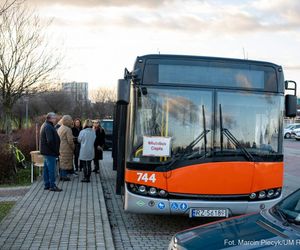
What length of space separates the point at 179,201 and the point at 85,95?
6135 centimetres

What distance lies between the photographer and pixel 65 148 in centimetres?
1319

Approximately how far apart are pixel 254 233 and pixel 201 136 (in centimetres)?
376

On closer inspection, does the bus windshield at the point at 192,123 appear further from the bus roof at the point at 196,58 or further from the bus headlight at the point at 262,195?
the bus headlight at the point at 262,195

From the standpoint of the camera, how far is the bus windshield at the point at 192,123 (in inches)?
302

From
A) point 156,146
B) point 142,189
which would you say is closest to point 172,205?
point 142,189

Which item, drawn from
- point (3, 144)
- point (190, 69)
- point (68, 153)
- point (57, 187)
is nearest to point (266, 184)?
point (190, 69)

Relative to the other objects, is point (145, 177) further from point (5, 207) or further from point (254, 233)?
point (254, 233)

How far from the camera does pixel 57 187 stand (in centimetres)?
1157

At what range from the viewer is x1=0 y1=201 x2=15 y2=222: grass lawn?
29.0 ft

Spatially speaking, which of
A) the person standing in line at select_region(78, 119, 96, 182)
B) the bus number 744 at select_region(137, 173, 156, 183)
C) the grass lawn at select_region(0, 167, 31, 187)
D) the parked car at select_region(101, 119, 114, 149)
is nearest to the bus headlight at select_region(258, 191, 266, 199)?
the bus number 744 at select_region(137, 173, 156, 183)

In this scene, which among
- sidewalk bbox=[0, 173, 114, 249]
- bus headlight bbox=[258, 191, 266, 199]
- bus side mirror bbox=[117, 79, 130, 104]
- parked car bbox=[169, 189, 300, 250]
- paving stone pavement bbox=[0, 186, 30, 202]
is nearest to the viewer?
parked car bbox=[169, 189, 300, 250]

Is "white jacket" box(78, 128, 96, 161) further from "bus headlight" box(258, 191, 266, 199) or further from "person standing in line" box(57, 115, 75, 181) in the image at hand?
"bus headlight" box(258, 191, 266, 199)

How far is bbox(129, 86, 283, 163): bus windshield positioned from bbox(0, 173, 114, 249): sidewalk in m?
1.37

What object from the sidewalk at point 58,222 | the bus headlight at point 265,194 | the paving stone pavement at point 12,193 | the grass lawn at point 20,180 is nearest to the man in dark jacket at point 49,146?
the sidewalk at point 58,222
